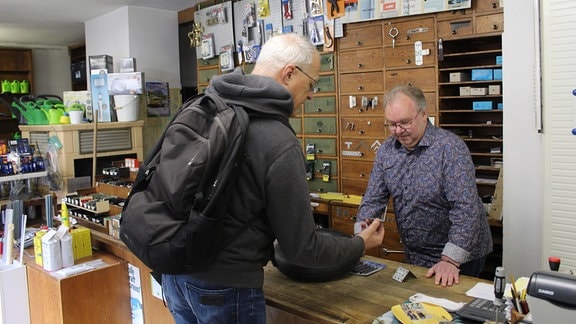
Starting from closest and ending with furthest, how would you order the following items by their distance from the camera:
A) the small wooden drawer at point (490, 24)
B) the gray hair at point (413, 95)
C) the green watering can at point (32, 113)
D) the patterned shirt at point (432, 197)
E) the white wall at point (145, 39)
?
the patterned shirt at point (432, 197) < the gray hair at point (413, 95) < the small wooden drawer at point (490, 24) < the green watering can at point (32, 113) < the white wall at point (145, 39)

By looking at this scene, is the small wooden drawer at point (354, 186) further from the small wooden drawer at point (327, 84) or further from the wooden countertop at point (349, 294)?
the wooden countertop at point (349, 294)

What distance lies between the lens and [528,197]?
2795 millimetres

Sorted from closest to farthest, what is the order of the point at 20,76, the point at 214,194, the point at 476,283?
the point at 214,194 → the point at 476,283 → the point at 20,76

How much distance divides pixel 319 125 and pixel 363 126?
1.66 feet

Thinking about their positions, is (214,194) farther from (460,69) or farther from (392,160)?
(460,69)

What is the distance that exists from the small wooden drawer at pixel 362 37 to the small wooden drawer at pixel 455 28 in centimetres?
56

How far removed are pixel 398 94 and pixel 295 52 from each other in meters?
0.86

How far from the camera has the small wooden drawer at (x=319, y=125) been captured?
462 centimetres

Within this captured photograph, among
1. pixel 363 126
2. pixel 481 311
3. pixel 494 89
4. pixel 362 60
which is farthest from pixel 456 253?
pixel 362 60

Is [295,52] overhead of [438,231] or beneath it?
overhead

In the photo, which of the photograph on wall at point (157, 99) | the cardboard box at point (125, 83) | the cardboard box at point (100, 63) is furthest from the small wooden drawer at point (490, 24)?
the cardboard box at point (100, 63)

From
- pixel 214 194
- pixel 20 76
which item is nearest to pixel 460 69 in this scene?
pixel 214 194

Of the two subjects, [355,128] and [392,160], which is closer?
[392,160]

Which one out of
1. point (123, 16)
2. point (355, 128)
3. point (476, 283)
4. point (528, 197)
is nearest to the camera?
point (476, 283)
